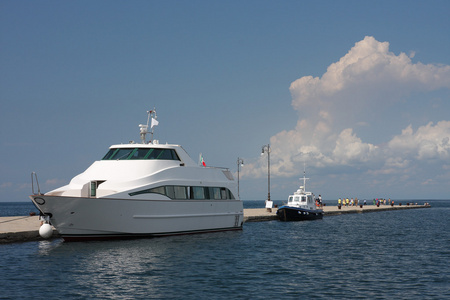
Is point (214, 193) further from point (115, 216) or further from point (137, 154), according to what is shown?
point (115, 216)

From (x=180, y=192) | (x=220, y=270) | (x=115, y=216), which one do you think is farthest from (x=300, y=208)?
(x=220, y=270)

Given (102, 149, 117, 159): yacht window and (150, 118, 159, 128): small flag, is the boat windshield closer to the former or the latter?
(102, 149, 117, 159): yacht window

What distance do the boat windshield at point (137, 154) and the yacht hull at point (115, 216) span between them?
10.2ft

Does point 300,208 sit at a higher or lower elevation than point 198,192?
lower

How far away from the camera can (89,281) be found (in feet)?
53.4

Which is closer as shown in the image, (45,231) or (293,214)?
(45,231)

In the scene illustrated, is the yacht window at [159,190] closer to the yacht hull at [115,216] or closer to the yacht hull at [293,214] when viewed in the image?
the yacht hull at [115,216]

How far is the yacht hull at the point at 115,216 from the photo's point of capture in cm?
2367

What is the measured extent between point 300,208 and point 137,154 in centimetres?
2553

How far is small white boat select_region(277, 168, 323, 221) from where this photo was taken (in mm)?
48522

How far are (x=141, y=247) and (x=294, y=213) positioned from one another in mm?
27708

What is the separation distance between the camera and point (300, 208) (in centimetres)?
4884

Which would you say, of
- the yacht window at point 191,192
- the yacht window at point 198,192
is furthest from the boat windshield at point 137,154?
the yacht window at point 198,192

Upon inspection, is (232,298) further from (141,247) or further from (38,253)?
(38,253)
